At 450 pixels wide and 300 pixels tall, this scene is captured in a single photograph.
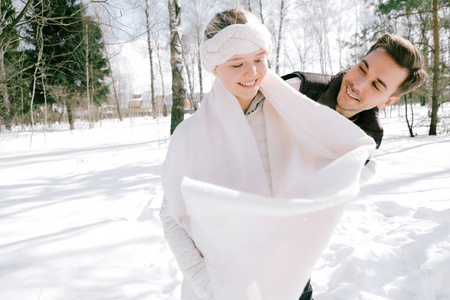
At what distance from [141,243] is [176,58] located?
5.24 m

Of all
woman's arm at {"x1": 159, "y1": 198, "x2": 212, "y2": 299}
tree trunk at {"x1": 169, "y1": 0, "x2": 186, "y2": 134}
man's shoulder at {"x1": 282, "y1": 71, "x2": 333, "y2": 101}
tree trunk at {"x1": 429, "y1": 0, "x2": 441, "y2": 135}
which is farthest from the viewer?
tree trunk at {"x1": 429, "y1": 0, "x2": 441, "y2": 135}

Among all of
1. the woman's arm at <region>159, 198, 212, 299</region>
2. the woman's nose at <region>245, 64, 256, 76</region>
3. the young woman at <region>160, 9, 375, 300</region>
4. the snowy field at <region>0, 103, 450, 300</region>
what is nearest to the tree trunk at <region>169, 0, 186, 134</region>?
the snowy field at <region>0, 103, 450, 300</region>

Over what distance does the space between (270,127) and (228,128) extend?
0.19 meters

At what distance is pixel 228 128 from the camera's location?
968 mm

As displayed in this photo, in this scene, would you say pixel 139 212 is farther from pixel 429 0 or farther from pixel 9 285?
pixel 429 0

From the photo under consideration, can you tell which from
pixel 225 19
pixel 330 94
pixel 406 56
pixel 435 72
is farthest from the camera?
pixel 435 72

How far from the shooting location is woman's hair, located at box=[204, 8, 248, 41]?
3.39 feet

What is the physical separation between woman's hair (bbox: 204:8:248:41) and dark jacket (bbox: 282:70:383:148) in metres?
0.45

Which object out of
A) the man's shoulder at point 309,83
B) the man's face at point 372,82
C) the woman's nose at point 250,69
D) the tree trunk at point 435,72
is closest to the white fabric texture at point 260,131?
the woman's nose at point 250,69

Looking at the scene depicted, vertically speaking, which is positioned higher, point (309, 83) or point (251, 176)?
point (309, 83)

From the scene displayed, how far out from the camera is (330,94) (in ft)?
4.28

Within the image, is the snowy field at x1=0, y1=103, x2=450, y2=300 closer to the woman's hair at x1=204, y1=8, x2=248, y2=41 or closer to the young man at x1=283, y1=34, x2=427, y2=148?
the young man at x1=283, y1=34, x2=427, y2=148

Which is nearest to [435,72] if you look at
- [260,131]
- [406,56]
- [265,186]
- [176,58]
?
[176,58]

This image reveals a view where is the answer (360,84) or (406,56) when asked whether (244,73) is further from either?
(406,56)
